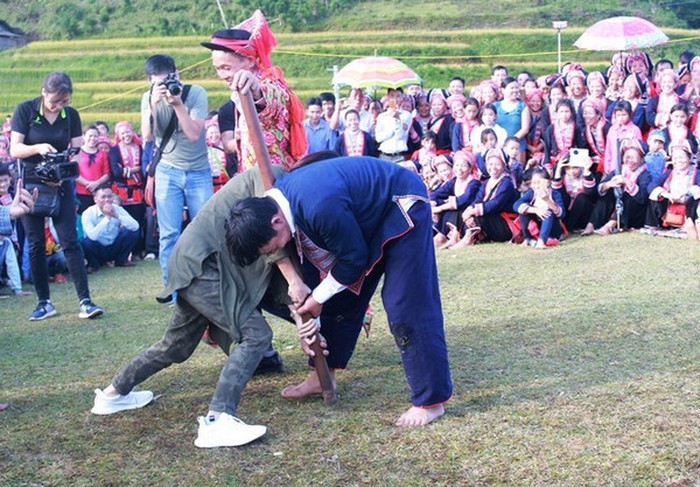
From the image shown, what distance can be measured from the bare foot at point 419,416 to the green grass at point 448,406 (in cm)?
5

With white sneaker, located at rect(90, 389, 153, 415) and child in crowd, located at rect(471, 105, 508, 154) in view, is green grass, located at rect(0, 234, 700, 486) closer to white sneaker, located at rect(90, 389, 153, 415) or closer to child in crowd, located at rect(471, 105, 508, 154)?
white sneaker, located at rect(90, 389, 153, 415)

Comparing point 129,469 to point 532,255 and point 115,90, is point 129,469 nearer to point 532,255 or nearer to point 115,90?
point 532,255

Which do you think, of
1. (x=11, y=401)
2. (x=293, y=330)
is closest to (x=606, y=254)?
(x=293, y=330)

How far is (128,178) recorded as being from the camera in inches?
414

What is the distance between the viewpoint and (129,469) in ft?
12.1

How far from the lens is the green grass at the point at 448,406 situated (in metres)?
3.59

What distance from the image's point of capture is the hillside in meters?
35.6

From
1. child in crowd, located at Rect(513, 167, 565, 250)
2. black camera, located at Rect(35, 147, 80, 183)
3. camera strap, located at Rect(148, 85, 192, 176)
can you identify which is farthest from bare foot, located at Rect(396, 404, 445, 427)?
child in crowd, located at Rect(513, 167, 565, 250)

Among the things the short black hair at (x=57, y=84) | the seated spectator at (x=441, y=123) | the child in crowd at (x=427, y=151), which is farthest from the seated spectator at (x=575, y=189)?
the short black hair at (x=57, y=84)

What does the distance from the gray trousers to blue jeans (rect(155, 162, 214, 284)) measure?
213 centimetres

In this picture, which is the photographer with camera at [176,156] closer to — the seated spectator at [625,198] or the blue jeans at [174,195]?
the blue jeans at [174,195]

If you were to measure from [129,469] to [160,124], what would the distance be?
3.18m

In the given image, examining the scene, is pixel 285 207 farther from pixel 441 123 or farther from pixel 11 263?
pixel 441 123

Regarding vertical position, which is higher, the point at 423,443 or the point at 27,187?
the point at 27,187
